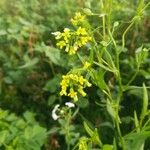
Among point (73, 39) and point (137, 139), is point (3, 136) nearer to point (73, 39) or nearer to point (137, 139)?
point (137, 139)

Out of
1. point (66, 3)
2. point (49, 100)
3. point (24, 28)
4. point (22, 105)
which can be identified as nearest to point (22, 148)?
point (49, 100)

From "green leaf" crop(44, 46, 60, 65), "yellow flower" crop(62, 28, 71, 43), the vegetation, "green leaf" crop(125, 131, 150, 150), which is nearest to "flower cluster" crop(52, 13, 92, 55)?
"yellow flower" crop(62, 28, 71, 43)

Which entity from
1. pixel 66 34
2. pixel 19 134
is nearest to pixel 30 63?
pixel 19 134

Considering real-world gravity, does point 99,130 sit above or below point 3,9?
below

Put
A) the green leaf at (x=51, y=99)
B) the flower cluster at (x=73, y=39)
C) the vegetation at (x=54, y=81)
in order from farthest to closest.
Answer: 1. the green leaf at (x=51, y=99)
2. the vegetation at (x=54, y=81)
3. the flower cluster at (x=73, y=39)

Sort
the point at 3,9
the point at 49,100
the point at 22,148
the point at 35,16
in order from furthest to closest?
the point at 3,9 → the point at 35,16 → the point at 49,100 → the point at 22,148

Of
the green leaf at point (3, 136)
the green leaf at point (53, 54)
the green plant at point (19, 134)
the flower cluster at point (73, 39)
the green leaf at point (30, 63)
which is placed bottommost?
the green plant at point (19, 134)

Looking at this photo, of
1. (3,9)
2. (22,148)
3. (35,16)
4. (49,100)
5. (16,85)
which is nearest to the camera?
(22,148)

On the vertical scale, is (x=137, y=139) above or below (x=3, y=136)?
above

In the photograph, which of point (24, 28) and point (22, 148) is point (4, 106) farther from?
point (22, 148)

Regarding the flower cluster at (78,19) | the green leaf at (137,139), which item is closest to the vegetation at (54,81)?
the green leaf at (137,139)

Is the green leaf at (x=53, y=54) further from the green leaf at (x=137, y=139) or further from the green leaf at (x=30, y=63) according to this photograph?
the green leaf at (x=137, y=139)
